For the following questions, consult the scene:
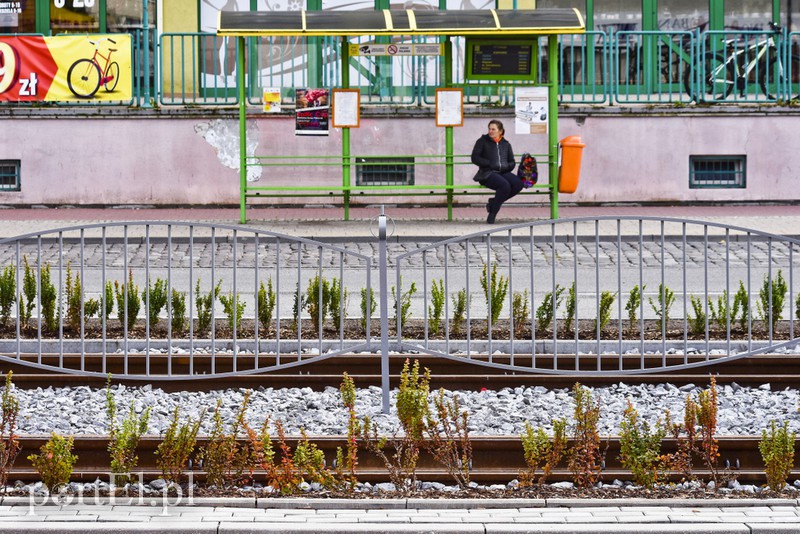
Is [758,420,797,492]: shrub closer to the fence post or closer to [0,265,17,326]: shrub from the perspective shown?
the fence post

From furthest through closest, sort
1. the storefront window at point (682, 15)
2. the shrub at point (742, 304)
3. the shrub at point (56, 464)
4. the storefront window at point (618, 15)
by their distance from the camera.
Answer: the storefront window at point (682, 15) < the storefront window at point (618, 15) < the shrub at point (742, 304) < the shrub at point (56, 464)

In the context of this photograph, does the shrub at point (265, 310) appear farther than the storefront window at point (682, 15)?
No

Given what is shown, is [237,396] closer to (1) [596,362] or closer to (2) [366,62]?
(1) [596,362]

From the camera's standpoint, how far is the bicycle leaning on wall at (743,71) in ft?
77.6

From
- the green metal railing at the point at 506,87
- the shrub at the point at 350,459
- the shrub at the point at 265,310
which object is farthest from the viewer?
the green metal railing at the point at 506,87

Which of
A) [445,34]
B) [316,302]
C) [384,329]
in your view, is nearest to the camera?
[384,329]

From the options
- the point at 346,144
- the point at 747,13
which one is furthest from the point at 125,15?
the point at 747,13

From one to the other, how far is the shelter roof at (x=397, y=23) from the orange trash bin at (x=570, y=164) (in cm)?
162

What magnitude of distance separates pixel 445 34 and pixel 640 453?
13.8m

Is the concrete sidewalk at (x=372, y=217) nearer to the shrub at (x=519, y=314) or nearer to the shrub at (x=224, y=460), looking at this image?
the shrub at (x=519, y=314)

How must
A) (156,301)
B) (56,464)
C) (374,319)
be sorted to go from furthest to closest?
1. (374,319)
2. (156,301)
3. (56,464)

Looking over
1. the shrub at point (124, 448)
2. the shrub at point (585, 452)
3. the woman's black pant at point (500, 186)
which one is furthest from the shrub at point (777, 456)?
the woman's black pant at point (500, 186)

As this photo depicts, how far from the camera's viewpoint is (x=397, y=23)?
20.2 metres

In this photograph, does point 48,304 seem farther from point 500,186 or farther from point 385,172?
point 385,172
